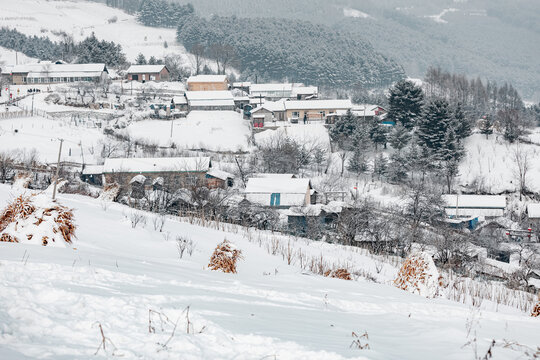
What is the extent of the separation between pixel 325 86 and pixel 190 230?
83962 mm

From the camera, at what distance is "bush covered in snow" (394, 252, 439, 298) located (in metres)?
7.08

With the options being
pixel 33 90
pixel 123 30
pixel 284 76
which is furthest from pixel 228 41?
pixel 33 90

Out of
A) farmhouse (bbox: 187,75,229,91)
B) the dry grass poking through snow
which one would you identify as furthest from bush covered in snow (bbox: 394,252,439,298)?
farmhouse (bbox: 187,75,229,91)

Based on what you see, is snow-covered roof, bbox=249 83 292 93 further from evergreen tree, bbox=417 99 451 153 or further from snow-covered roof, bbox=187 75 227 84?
evergreen tree, bbox=417 99 451 153

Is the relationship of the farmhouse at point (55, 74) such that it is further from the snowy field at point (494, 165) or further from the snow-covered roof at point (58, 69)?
the snowy field at point (494, 165)

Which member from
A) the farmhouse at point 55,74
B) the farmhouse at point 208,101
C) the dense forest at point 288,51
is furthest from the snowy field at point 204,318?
the dense forest at point 288,51

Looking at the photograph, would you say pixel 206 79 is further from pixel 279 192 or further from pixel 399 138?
pixel 279 192

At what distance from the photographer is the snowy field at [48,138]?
3872 cm

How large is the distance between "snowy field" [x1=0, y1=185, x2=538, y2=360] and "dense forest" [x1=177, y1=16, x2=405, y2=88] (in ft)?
287

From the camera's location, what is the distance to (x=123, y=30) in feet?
406

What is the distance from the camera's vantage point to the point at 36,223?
21.8 feet

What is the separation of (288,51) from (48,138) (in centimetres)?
6778

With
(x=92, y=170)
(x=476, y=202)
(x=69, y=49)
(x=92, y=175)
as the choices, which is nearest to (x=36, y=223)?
(x=92, y=175)

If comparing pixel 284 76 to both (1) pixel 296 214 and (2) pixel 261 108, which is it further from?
(1) pixel 296 214
